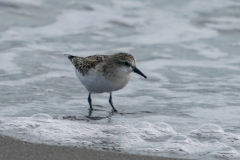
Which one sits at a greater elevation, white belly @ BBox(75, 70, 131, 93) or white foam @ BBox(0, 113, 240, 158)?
white belly @ BBox(75, 70, 131, 93)

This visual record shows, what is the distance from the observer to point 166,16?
12484mm

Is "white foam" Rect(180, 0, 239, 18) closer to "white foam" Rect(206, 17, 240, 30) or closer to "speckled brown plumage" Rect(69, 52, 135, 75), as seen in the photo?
"white foam" Rect(206, 17, 240, 30)

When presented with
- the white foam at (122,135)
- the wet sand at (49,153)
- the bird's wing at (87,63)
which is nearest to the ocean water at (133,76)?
the white foam at (122,135)

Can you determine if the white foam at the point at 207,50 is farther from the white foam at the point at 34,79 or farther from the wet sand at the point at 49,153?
the wet sand at the point at 49,153

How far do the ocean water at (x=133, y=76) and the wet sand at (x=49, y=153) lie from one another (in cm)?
19

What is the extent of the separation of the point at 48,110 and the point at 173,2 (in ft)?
25.0

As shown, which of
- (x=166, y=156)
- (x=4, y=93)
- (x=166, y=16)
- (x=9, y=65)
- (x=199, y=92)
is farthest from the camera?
(x=166, y=16)

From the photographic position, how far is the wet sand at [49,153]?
4.55 meters

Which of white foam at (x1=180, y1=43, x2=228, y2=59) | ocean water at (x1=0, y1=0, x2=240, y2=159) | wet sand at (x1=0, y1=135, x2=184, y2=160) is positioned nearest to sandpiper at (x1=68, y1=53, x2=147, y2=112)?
ocean water at (x1=0, y1=0, x2=240, y2=159)

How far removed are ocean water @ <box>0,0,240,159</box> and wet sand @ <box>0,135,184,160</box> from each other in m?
0.19

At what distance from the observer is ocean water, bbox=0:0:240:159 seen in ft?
17.7

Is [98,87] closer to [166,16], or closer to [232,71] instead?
[232,71]

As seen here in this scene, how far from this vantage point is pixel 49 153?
4660 mm

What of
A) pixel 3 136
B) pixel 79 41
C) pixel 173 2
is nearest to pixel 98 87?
pixel 3 136
